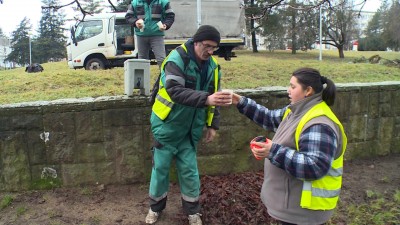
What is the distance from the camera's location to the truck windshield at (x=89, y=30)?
46.2ft

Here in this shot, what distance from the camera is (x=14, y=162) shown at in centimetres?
382

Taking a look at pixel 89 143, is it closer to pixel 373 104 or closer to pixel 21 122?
pixel 21 122

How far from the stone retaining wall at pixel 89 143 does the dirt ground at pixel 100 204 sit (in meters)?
0.12

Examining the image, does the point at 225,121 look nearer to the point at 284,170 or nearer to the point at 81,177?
the point at 81,177

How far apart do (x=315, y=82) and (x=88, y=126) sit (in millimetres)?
2433

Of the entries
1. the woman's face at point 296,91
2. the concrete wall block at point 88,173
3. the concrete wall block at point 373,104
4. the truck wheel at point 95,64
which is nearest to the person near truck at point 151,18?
the concrete wall block at point 88,173

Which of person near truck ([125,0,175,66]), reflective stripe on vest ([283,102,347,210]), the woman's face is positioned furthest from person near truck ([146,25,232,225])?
person near truck ([125,0,175,66])

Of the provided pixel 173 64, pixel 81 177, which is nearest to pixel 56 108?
pixel 81 177

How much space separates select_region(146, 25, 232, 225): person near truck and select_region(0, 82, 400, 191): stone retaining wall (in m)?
0.76

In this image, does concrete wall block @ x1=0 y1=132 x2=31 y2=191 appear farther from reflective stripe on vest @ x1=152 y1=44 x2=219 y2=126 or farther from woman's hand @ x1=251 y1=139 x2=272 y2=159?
woman's hand @ x1=251 y1=139 x2=272 y2=159

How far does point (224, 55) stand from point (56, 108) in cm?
1139

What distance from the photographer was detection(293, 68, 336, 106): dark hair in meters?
2.24

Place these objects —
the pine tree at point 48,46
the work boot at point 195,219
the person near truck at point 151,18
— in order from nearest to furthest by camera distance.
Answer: the work boot at point 195,219 < the person near truck at point 151,18 < the pine tree at point 48,46

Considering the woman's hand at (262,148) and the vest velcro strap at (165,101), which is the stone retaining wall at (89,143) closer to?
the vest velcro strap at (165,101)
